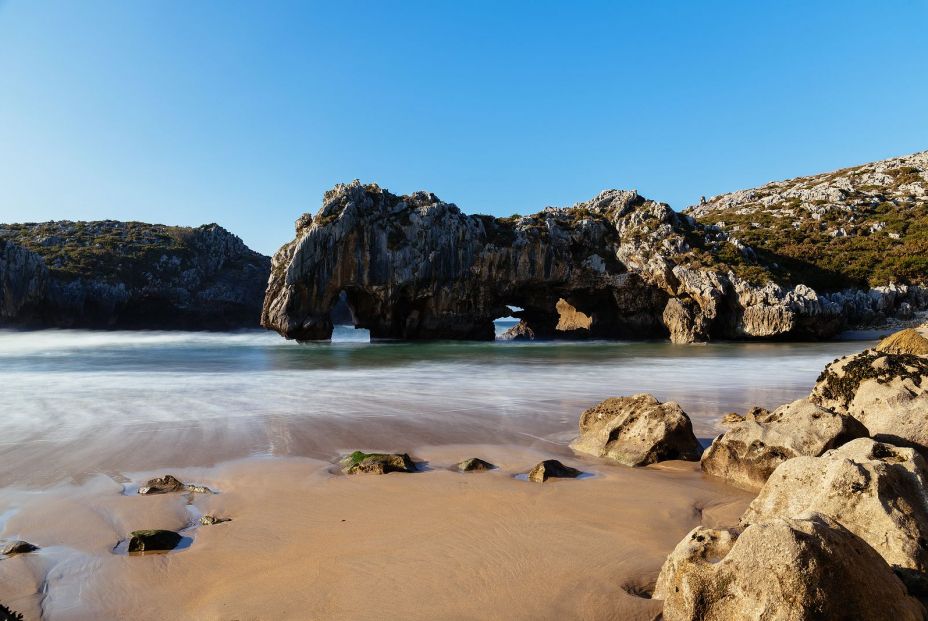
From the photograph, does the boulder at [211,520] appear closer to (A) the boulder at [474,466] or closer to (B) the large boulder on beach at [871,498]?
(A) the boulder at [474,466]

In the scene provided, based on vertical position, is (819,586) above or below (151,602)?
above

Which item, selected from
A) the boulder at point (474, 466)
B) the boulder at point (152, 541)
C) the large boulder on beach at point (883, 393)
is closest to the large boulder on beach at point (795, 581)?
the boulder at point (474, 466)

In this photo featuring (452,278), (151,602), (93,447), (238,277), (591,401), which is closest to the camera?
(151,602)

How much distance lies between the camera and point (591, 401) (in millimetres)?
11383

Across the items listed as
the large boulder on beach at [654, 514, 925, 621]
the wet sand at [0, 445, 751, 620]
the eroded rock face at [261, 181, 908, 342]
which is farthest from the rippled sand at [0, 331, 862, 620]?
the eroded rock face at [261, 181, 908, 342]

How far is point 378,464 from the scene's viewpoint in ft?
19.0

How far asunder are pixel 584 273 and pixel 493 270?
287 inches

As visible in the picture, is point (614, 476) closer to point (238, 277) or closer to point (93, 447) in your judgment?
point (93, 447)

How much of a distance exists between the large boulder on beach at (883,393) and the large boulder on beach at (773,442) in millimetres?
518

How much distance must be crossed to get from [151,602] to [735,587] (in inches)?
129

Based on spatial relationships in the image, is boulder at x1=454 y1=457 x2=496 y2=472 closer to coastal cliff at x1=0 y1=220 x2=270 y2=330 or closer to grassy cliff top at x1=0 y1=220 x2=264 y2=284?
coastal cliff at x1=0 y1=220 x2=270 y2=330

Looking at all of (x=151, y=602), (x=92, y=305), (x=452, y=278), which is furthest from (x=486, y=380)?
(x=92, y=305)

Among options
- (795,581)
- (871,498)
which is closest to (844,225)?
(871,498)

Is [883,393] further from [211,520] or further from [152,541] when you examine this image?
[152,541]
